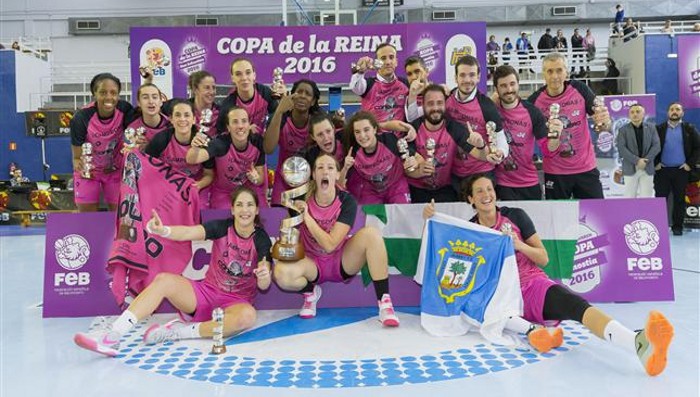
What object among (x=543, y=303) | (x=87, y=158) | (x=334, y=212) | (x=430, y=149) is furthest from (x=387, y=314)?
(x=87, y=158)

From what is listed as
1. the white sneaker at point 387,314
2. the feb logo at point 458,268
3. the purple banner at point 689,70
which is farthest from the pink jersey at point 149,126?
the purple banner at point 689,70

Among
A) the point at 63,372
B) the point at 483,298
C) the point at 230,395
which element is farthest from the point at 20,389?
the point at 483,298

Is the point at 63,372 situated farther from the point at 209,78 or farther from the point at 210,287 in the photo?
the point at 209,78

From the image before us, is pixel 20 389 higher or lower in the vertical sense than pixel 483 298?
lower

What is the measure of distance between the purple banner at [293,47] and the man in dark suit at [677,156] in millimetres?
3603

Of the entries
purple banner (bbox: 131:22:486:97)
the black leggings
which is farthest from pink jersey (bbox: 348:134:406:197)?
purple banner (bbox: 131:22:486:97)

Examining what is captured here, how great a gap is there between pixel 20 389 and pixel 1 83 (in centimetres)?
1920

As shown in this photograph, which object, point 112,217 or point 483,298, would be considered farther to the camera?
point 112,217

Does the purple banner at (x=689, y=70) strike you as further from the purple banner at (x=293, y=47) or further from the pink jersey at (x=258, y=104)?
the pink jersey at (x=258, y=104)

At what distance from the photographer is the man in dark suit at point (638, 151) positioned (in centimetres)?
928

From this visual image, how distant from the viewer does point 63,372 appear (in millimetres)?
3582

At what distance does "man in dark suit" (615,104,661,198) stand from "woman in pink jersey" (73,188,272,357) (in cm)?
748

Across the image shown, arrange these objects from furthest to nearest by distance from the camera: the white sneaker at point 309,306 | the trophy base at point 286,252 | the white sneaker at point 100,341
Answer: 1. the white sneaker at point 309,306
2. the trophy base at point 286,252
3. the white sneaker at point 100,341

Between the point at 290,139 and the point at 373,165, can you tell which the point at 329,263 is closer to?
the point at 373,165
